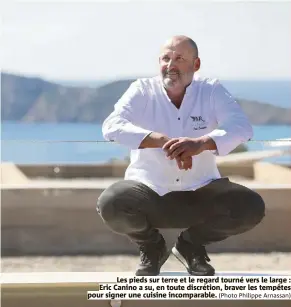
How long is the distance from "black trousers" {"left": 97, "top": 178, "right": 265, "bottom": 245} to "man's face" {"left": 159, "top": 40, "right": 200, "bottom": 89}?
1.12 ft

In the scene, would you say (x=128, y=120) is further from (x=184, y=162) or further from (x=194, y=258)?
(x=194, y=258)

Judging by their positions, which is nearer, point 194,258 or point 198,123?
point 198,123

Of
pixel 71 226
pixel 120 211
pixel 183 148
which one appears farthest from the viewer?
pixel 71 226

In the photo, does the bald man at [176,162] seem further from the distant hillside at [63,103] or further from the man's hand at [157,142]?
the distant hillside at [63,103]

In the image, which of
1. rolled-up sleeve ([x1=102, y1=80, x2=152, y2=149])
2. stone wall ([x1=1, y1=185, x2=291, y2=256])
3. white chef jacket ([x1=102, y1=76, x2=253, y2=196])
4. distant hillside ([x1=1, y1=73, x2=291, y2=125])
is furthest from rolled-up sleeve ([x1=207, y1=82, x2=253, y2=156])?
stone wall ([x1=1, y1=185, x2=291, y2=256])

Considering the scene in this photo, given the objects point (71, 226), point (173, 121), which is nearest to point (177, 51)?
point (173, 121)

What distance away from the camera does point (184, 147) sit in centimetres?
203

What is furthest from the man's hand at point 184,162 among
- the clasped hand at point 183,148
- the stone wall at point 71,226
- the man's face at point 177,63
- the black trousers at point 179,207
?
the stone wall at point 71,226

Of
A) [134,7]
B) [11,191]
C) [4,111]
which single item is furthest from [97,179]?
[134,7]

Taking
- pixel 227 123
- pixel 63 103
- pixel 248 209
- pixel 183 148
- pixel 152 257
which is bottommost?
pixel 152 257

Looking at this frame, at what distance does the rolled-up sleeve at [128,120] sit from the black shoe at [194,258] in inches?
17.6

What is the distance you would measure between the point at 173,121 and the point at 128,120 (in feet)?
0.48

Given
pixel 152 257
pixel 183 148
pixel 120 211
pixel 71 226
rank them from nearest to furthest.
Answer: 1. pixel 183 148
2. pixel 120 211
3. pixel 152 257
4. pixel 71 226

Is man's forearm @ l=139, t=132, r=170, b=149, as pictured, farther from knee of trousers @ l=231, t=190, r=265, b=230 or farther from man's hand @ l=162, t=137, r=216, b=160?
knee of trousers @ l=231, t=190, r=265, b=230
